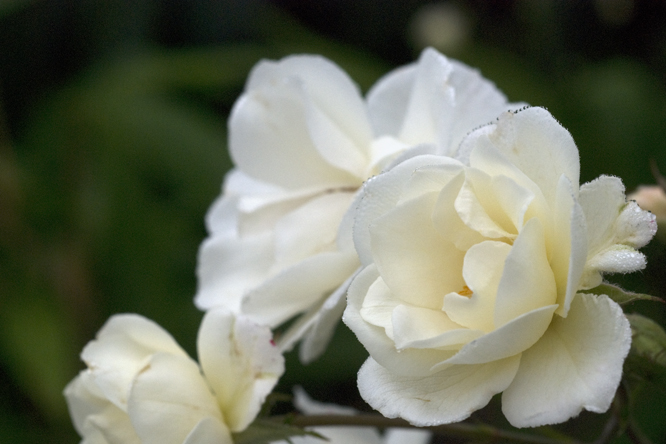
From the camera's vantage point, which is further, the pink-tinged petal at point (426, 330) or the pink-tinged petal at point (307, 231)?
the pink-tinged petal at point (307, 231)

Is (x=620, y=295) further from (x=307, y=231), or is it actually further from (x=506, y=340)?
(x=307, y=231)

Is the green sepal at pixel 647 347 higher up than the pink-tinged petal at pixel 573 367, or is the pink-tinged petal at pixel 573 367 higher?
the pink-tinged petal at pixel 573 367

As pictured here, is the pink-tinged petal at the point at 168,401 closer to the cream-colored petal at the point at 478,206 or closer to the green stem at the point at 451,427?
the green stem at the point at 451,427

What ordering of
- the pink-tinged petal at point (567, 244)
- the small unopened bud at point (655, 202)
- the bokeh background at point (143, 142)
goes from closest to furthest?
the pink-tinged petal at point (567, 244), the small unopened bud at point (655, 202), the bokeh background at point (143, 142)

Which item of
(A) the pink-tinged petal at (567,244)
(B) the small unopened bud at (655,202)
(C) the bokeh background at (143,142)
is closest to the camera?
(A) the pink-tinged petal at (567,244)

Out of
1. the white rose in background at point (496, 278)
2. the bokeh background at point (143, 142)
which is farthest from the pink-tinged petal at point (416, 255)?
the bokeh background at point (143, 142)

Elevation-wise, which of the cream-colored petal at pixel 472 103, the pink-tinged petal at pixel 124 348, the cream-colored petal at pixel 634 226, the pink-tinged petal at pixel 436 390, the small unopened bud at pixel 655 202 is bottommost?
the pink-tinged petal at pixel 124 348

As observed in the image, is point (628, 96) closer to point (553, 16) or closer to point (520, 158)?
point (553, 16)

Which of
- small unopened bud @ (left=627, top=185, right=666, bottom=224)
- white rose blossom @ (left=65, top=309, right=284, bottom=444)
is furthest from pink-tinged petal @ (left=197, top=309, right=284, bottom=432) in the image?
small unopened bud @ (left=627, top=185, right=666, bottom=224)
